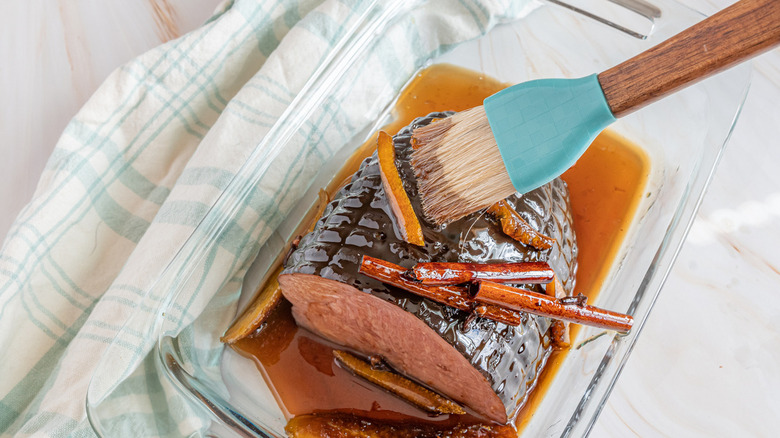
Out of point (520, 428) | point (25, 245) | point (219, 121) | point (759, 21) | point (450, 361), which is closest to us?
point (759, 21)

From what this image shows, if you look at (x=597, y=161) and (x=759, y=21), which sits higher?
(x=759, y=21)

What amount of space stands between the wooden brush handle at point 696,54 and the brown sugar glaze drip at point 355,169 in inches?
43.2

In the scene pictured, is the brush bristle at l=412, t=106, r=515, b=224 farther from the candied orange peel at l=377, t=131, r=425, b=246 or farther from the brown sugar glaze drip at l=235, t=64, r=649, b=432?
the brown sugar glaze drip at l=235, t=64, r=649, b=432

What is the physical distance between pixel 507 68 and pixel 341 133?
0.89 m

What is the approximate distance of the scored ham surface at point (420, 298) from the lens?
2.11 meters

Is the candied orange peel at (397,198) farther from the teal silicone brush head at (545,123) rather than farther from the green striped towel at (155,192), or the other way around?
the green striped towel at (155,192)

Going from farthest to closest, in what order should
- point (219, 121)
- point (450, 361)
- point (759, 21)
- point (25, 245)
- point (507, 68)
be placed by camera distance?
point (507, 68) < point (219, 121) < point (25, 245) < point (450, 361) < point (759, 21)

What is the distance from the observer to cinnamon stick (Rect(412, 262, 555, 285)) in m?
1.99

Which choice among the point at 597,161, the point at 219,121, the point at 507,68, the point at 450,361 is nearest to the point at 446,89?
the point at 507,68

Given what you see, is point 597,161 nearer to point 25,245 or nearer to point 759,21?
point 759,21

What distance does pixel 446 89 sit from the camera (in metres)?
3.01

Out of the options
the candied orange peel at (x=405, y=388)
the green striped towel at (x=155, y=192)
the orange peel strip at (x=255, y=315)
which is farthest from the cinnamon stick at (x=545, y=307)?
the green striped towel at (x=155, y=192)

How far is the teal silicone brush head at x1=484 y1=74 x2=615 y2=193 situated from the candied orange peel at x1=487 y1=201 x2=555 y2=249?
31 centimetres

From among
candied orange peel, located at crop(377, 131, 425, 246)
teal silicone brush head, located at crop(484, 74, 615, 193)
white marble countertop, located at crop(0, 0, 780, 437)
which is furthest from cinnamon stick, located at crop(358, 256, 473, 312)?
white marble countertop, located at crop(0, 0, 780, 437)
